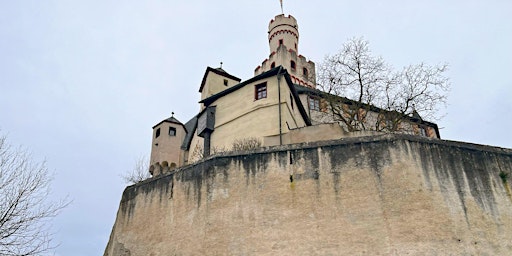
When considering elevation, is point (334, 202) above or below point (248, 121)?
below

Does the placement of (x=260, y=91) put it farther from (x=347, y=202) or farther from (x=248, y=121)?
(x=347, y=202)

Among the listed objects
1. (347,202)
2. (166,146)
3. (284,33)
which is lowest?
(347,202)

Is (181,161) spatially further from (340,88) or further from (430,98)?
(430,98)

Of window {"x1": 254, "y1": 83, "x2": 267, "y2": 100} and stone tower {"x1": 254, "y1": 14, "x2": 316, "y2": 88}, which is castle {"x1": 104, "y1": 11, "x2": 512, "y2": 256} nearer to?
window {"x1": 254, "y1": 83, "x2": 267, "y2": 100}

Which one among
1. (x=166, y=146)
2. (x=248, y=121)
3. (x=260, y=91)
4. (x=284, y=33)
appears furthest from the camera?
(x=284, y=33)

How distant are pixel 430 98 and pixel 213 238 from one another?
→ 47.8ft

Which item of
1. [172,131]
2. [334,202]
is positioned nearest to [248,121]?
[334,202]

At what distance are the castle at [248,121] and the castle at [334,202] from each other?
5150 millimetres

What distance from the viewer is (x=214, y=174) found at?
14.2 meters

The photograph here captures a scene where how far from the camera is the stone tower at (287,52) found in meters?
A: 40.5

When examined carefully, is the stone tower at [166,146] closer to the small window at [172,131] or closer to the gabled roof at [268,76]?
the small window at [172,131]

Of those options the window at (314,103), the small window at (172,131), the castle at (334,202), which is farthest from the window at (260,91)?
the small window at (172,131)

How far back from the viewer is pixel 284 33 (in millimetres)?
44125

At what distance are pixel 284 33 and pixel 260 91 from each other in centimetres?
2382
